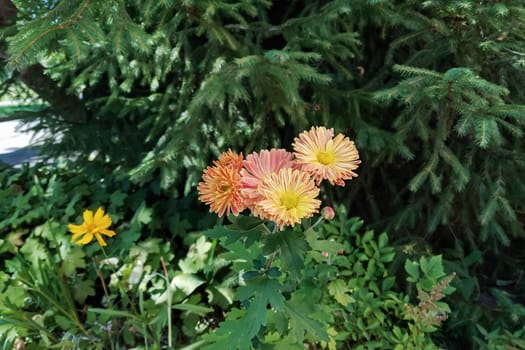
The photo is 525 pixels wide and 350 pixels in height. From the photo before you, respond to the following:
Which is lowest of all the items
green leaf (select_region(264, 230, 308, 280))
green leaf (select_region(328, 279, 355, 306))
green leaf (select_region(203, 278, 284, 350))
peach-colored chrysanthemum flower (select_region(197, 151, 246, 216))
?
green leaf (select_region(328, 279, 355, 306))

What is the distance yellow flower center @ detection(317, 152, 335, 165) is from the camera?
815 mm

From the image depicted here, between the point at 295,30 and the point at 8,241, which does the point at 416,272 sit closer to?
the point at 295,30

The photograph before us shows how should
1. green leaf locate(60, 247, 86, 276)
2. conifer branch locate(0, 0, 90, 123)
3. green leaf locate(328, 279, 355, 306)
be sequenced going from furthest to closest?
conifer branch locate(0, 0, 90, 123) → green leaf locate(60, 247, 86, 276) → green leaf locate(328, 279, 355, 306)

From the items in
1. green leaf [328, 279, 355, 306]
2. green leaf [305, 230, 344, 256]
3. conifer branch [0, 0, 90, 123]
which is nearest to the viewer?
green leaf [305, 230, 344, 256]

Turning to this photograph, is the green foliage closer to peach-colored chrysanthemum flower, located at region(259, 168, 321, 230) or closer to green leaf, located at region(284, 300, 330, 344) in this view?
green leaf, located at region(284, 300, 330, 344)

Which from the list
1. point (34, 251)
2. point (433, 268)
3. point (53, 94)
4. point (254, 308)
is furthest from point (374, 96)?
point (53, 94)

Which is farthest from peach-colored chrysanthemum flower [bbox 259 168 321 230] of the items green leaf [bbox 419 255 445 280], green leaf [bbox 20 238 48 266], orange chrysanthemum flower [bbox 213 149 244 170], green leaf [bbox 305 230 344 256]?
green leaf [bbox 20 238 48 266]

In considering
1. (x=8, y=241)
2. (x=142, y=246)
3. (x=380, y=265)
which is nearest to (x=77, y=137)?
(x=8, y=241)

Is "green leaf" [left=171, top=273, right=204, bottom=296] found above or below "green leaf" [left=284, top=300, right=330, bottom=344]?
below

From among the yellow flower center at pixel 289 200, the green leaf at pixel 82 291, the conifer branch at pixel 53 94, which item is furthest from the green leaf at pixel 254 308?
the conifer branch at pixel 53 94

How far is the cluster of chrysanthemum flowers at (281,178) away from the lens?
0.73 metres

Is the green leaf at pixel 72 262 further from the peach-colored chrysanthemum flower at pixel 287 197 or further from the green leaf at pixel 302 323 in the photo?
the peach-colored chrysanthemum flower at pixel 287 197

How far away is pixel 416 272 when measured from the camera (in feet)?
4.99

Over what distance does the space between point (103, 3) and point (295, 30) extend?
0.82 m
